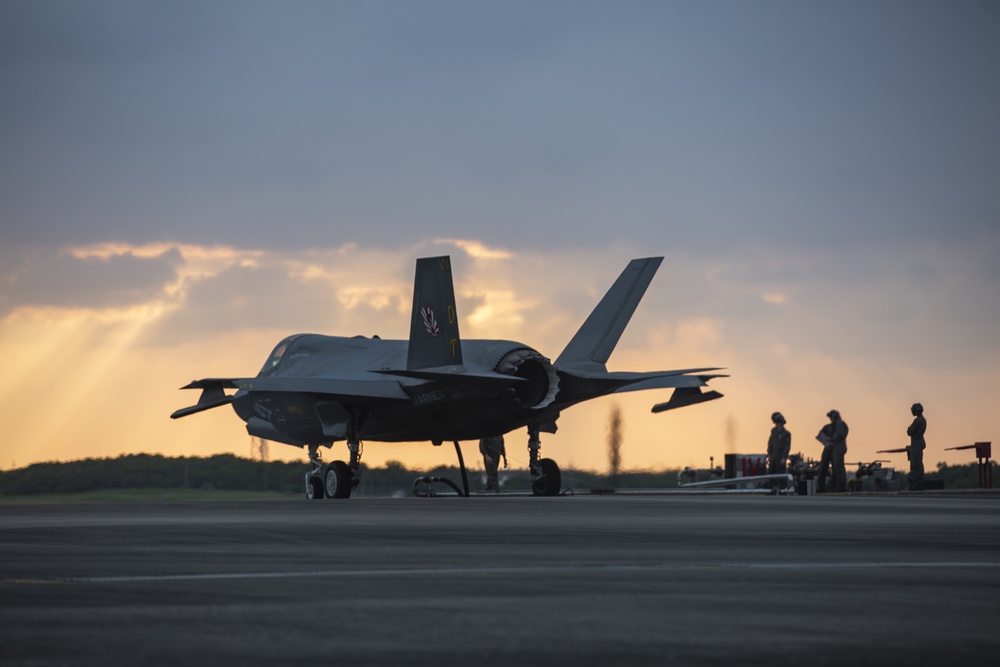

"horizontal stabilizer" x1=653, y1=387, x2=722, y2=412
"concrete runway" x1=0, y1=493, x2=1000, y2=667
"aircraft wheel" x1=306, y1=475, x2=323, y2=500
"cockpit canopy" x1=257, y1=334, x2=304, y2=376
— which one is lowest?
"concrete runway" x1=0, y1=493, x2=1000, y2=667

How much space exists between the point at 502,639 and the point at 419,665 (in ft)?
2.23

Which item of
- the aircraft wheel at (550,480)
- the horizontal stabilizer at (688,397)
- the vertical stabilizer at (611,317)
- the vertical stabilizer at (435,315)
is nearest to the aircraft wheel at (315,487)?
the vertical stabilizer at (435,315)

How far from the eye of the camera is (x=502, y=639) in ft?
17.4

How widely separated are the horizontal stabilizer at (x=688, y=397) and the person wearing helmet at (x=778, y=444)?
6.78ft

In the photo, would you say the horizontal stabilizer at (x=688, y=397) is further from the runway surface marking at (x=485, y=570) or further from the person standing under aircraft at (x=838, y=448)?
the runway surface marking at (x=485, y=570)

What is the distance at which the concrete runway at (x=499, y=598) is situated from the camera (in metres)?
5.04

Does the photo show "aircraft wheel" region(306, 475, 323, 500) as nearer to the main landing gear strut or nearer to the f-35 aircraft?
the f-35 aircraft

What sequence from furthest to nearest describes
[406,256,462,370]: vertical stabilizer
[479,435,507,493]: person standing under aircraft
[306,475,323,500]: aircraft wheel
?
[479,435,507,493]: person standing under aircraft
[306,475,323,500]: aircraft wheel
[406,256,462,370]: vertical stabilizer

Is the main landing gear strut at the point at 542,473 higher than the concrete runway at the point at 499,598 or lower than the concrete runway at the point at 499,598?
higher

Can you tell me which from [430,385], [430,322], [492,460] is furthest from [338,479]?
[492,460]

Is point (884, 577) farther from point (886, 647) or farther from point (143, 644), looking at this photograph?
point (143, 644)

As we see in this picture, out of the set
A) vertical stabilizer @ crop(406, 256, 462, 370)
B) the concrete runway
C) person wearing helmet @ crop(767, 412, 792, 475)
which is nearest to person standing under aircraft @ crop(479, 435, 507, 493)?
person wearing helmet @ crop(767, 412, 792, 475)

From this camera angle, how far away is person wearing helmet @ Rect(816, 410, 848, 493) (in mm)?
33594

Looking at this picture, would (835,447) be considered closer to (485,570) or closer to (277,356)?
(277,356)
